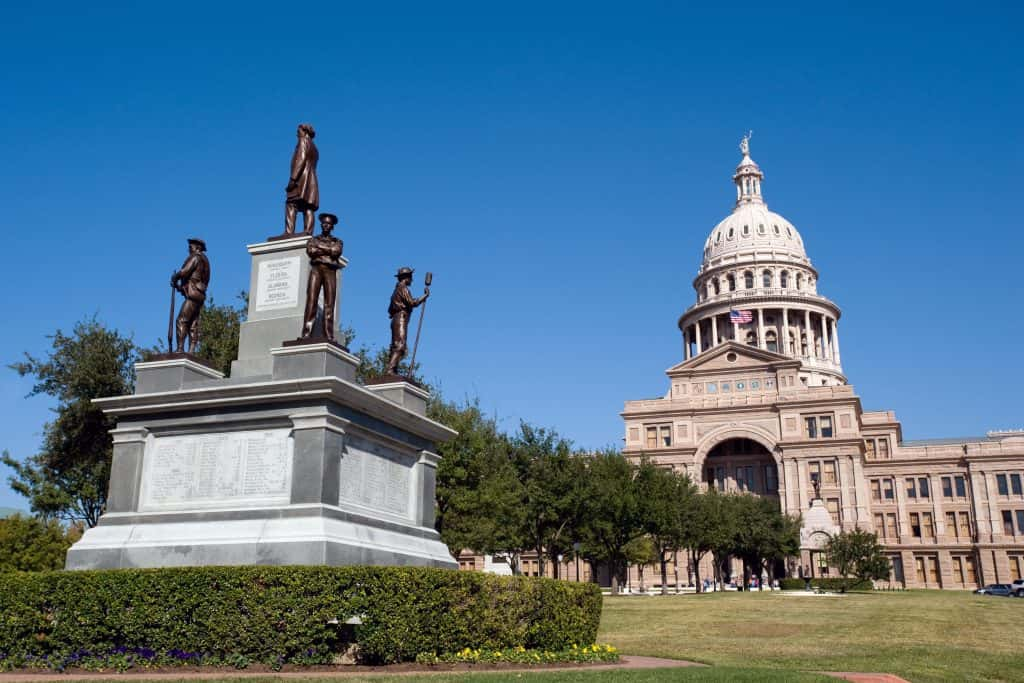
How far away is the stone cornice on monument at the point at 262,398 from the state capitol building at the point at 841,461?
80805 millimetres

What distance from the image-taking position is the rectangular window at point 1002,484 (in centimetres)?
9662

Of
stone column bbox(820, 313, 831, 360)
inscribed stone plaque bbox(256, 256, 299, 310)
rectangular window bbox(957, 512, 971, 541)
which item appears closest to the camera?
inscribed stone plaque bbox(256, 256, 299, 310)

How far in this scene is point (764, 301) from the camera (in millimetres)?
122125

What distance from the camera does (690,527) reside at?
66.1 meters

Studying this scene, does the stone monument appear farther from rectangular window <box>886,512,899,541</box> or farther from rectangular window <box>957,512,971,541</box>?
rectangular window <box>957,512,971,541</box>

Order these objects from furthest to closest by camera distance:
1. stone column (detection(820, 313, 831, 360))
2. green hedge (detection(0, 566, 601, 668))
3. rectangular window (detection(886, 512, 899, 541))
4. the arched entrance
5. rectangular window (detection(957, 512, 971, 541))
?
stone column (detection(820, 313, 831, 360)) → rectangular window (detection(886, 512, 899, 541)) → the arched entrance → rectangular window (detection(957, 512, 971, 541)) → green hedge (detection(0, 566, 601, 668))

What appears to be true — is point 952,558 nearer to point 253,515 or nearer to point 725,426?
point 725,426

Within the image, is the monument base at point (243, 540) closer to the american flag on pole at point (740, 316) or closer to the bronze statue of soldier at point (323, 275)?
the bronze statue of soldier at point (323, 275)

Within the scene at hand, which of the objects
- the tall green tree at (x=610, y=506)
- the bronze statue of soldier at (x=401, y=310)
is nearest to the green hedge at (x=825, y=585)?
the tall green tree at (x=610, y=506)

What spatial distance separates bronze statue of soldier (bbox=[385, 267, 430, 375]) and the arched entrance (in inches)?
3292

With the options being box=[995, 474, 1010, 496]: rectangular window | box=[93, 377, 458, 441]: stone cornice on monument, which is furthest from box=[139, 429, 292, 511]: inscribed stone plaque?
box=[995, 474, 1010, 496]: rectangular window

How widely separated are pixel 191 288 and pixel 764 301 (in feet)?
367

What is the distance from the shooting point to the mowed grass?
17734 millimetres

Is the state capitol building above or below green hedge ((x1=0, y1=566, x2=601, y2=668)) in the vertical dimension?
above
